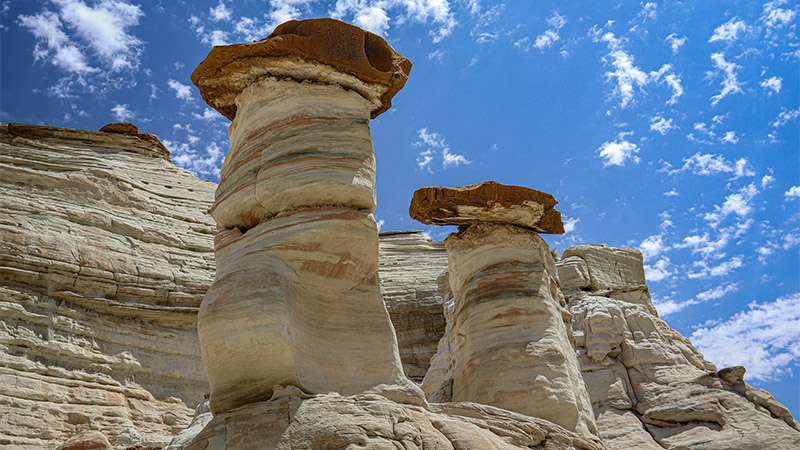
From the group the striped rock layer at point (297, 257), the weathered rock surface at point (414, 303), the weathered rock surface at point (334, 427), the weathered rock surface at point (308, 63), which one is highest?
the weathered rock surface at point (414, 303)

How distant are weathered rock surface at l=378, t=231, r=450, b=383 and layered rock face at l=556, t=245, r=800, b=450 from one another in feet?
16.6

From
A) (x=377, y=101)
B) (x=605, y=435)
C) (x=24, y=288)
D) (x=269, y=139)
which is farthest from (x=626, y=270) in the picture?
(x=24, y=288)

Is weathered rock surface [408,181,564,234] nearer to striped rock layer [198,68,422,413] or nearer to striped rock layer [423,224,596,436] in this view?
striped rock layer [423,224,596,436]

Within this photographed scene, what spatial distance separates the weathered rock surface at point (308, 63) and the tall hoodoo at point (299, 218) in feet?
0.03

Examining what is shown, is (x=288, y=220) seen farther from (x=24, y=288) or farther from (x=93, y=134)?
(x=93, y=134)

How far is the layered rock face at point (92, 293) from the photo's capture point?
40.9 feet

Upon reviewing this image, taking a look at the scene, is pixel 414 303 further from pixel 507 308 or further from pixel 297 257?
pixel 297 257

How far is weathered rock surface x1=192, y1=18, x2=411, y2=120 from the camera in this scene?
613 cm

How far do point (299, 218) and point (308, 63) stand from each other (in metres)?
1.45

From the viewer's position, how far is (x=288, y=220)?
18.3ft

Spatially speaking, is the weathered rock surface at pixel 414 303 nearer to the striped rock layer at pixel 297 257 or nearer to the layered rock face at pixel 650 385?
the layered rock face at pixel 650 385

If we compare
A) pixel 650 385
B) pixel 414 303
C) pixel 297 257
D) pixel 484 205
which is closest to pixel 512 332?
pixel 484 205

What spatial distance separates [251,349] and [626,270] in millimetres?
11058

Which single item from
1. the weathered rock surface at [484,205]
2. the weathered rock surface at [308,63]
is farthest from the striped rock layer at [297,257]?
the weathered rock surface at [484,205]
